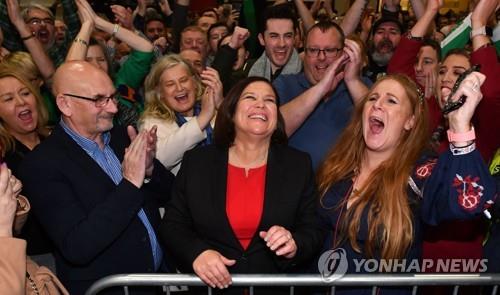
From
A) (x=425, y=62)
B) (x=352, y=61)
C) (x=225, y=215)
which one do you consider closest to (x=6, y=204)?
(x=225, y=215)

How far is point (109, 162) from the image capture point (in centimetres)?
235

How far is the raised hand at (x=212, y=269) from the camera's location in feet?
6.18

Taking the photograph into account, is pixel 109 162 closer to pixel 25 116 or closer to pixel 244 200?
pixel 244 200

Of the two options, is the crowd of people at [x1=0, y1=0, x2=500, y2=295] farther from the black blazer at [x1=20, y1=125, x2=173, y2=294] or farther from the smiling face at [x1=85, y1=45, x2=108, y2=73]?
the smiling face at [x1=85, y1=45, x2=108, y2=73]

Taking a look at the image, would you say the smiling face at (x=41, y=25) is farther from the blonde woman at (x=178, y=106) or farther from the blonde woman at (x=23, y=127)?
the blonde woman at (x=178, y=106)

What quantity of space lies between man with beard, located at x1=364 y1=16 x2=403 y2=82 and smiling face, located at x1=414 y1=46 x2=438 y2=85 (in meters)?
1.07

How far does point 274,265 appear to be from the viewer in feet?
7.17

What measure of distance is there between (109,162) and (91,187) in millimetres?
209

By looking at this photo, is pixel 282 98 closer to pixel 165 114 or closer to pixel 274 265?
pixel 165 114

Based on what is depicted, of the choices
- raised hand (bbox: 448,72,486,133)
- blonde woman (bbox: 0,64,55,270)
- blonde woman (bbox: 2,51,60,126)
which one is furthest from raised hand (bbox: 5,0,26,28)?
raised hand (bbox: 448,72,486,133)

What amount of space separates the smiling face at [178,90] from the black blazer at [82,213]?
1038mm

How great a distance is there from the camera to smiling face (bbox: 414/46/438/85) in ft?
11.7

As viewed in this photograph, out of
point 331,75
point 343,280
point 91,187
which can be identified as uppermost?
point 331,75

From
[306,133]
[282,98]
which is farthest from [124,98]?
[306,133]
